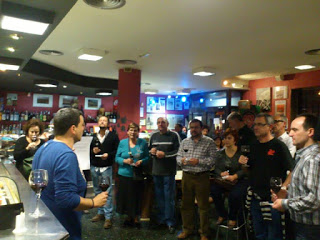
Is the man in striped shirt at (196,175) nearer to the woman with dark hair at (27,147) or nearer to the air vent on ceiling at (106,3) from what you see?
the air vent on ceiling at (106,3)

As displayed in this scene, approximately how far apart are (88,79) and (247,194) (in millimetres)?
5488

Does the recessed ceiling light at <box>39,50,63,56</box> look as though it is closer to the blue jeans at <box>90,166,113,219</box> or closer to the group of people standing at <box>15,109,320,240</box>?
the group of people standing at <box>15,109,320,240</box>

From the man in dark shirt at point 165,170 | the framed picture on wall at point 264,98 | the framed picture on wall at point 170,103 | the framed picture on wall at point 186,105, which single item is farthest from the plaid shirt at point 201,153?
the framed picture on wall at point 186,105

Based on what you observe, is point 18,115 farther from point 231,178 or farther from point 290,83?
point 290,83

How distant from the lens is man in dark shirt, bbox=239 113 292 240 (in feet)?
9.25

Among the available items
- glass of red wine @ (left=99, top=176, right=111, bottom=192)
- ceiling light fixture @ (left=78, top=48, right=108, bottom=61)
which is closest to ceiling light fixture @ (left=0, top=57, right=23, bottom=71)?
ceiling light fixture @ (left=78, top=48, right=108, bottom=61)

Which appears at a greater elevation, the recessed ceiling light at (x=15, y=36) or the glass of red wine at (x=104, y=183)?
the recessed ceiling light at (x=15, y=36)

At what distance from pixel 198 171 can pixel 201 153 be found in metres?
0.25

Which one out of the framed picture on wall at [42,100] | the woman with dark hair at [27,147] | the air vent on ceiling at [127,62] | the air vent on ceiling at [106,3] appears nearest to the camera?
the air vent on ceiling at [106,3]

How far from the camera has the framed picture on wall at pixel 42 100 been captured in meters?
8.80

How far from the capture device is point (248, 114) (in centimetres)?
439

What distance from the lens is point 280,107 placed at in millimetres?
7609

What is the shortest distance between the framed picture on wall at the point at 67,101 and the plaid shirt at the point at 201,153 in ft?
21.5

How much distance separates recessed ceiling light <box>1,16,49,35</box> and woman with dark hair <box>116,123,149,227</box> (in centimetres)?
191
